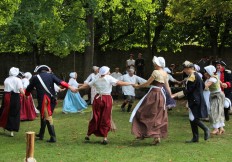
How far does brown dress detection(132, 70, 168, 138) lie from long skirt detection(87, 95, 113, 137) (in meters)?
0.67

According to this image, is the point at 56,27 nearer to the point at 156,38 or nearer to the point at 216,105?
the point at 156,38

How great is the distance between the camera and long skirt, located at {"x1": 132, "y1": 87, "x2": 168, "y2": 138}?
31.4ft

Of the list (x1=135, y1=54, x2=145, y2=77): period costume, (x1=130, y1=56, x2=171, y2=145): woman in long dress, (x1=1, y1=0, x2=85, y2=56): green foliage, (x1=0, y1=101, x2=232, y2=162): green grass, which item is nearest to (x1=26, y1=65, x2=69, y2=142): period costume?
(x1=0, y1=101, x2=232, y2=162): green grass

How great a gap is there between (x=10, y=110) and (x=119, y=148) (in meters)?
3.89

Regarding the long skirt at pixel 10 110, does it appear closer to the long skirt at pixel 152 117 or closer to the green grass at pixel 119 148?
the green grass at pixel 119 148

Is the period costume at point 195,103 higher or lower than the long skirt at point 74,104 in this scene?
higher

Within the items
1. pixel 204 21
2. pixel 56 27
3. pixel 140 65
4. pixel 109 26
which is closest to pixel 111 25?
pixel 109 26

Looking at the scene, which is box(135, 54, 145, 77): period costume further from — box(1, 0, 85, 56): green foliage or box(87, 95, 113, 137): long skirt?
box(87, 95, 113, 137): long skirt

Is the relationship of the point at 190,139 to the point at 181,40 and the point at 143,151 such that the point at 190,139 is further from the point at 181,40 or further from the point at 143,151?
the point at 181,40

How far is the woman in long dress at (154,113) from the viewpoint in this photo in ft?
31.5

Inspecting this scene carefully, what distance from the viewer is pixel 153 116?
9656 millimetres

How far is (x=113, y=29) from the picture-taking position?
28219mm

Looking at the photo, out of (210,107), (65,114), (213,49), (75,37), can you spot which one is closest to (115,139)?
(210,107)

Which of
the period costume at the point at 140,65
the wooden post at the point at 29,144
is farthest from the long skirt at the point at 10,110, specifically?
the period costume at the point at 140,65
